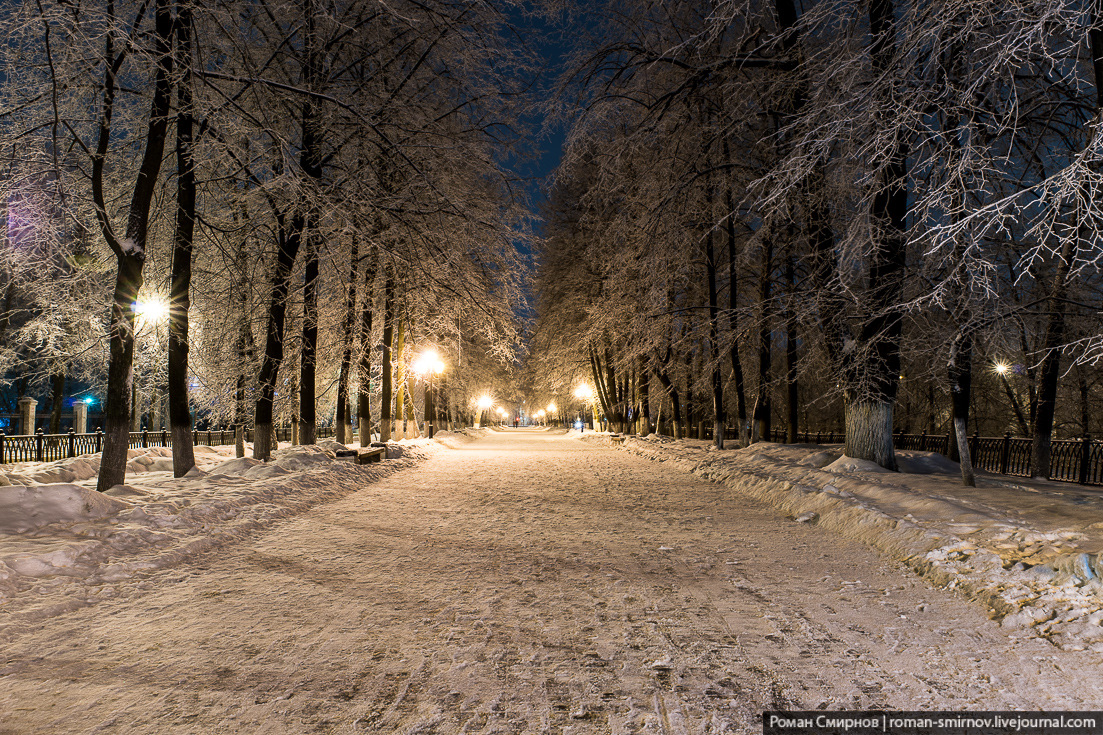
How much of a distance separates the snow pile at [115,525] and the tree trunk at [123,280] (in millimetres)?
707

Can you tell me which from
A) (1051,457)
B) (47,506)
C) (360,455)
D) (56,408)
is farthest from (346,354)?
(56,408)

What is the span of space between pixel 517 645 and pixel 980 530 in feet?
16.1

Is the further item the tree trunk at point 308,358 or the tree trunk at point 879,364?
the tree trunk at point 308,358

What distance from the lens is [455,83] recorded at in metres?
13.4

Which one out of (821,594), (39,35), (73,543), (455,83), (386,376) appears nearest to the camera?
(821,594)

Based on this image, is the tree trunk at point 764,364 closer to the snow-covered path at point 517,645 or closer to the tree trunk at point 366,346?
the tree trunk at point 366,346

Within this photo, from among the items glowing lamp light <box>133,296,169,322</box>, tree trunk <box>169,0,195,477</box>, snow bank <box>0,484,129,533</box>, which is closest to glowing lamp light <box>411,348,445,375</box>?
glowing lamp light <box>133,296,169,322</box>

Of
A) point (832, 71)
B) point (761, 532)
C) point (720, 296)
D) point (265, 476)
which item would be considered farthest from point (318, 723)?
point (720, 296)

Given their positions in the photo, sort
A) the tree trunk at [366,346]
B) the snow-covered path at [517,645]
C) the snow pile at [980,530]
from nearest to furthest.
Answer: the snow-covered path at [517,645], the snow pile at [980,530], the tree trunk at [366,346]

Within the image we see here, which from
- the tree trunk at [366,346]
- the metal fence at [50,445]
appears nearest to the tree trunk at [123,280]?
the tree trunk at [366,346]

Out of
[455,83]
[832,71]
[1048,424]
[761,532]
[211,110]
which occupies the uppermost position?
[455,83]

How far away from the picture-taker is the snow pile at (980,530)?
13.0 feet

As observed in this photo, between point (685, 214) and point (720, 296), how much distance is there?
10665 mm

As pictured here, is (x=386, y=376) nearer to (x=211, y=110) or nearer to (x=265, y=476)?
(x=265, y=476)
